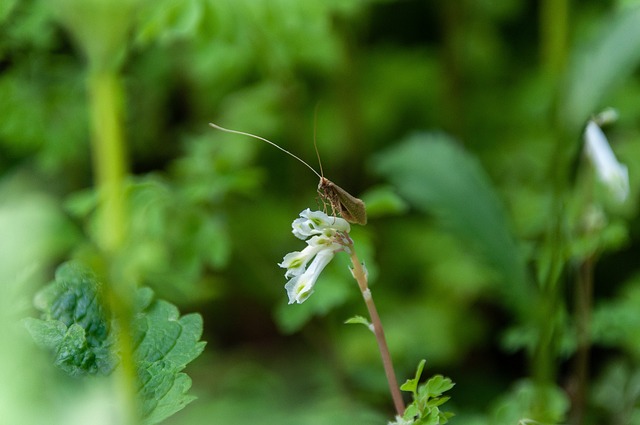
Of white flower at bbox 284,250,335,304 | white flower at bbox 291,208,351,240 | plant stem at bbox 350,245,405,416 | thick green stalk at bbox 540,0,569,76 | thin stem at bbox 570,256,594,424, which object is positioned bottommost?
thin stem at bbox 570,256,594,424

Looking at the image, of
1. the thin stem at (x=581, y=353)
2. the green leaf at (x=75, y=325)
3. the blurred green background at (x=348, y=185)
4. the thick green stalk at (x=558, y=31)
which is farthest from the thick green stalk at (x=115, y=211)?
the thick green stalk at (x=558, y=31)

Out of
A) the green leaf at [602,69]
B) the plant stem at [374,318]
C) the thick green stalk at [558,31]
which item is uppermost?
the thick green stalk at [558,31]

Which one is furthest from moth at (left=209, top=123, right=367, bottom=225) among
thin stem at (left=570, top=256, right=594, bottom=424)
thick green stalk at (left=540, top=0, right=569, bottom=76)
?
thick green stalk at (left=540, top=0, right=569, bottom=76)

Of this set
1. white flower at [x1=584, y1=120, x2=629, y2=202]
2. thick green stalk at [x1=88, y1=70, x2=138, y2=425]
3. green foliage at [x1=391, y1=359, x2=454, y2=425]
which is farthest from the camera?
white flower at [x1=584, y1=120, x2=629, y2=202]

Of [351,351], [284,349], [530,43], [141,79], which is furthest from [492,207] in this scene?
[530,43]

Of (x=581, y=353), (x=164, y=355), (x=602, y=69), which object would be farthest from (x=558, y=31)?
(x=164, y=355)

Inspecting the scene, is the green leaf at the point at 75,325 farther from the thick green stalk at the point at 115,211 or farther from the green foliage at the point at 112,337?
the thick green stalk at the point at 115,211

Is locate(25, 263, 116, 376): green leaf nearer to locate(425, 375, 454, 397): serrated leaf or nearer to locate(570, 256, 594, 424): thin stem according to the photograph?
locate(425, 375, 454, 397): serrated leaf
